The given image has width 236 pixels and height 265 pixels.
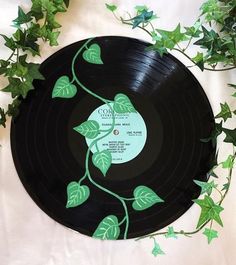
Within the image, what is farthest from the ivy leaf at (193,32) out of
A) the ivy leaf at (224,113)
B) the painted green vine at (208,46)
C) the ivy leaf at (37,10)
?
the ivy leaf at (37,10)

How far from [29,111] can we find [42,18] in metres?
0.16

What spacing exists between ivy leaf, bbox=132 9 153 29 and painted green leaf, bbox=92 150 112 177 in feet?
0.76

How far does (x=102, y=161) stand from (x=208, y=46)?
27cm

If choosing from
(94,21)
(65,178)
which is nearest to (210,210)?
(65,178)

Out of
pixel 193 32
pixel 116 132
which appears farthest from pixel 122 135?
pixel 193 32

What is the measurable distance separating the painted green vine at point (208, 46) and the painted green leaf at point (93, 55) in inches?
2.9

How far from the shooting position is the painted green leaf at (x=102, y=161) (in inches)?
31.1

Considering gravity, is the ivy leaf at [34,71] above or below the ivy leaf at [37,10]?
below

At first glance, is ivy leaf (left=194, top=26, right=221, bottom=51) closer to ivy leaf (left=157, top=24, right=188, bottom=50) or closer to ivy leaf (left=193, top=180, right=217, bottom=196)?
ivy leaf (left=157, top=24, right=188, bottom=50)

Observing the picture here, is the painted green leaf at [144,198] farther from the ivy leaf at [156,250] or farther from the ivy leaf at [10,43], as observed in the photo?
the ivy leaf at [10,43]

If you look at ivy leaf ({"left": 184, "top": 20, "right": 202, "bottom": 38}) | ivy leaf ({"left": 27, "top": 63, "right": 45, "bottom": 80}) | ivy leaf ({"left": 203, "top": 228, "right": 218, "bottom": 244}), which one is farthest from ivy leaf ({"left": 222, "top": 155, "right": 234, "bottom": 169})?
ivy leaf ({"left": 27, "top": 63, "right": 45, "bottom": 80})

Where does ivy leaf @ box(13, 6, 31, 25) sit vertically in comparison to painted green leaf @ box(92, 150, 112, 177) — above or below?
above

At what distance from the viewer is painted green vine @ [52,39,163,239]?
781 millimetres

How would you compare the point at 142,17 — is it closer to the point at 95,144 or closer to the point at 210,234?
the point at 95,144
